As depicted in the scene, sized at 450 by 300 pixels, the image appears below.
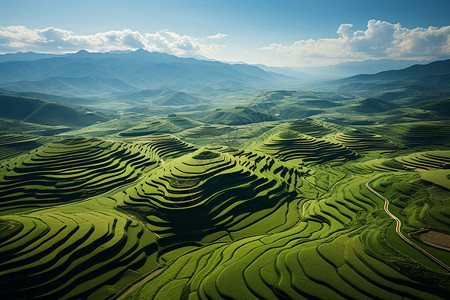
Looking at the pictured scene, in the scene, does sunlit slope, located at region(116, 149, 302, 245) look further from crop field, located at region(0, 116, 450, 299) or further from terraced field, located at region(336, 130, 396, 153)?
terraced field, located at region(336, 130, 396, 153)

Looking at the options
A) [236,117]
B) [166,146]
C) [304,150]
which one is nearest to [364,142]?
[304,150]

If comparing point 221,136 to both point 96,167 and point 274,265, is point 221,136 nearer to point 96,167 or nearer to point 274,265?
point 96,167

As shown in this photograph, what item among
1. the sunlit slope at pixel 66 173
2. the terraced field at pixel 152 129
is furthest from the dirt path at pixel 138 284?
the terraced field at pixel 152 129

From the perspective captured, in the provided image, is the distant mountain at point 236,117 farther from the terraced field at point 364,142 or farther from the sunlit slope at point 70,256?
the sunlit slope at point 70,256

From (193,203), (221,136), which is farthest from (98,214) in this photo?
(221,136)

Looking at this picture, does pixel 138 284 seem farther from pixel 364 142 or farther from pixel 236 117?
pixel 236 117

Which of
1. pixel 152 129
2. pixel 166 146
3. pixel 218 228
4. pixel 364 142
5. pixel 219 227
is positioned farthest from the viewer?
pixel 152 129

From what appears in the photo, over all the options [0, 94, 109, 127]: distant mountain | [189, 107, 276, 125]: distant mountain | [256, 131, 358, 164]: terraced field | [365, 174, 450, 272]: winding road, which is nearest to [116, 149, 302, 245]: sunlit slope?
[365, 174, 450, 272]: winding road
